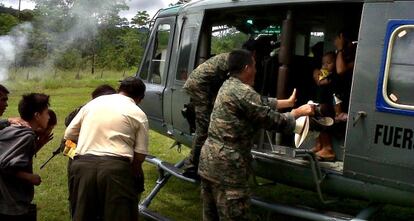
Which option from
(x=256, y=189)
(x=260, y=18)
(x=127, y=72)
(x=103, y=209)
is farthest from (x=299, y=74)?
(x=127, y=72)

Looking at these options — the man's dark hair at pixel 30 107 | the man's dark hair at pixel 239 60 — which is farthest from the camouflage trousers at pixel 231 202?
the man's dark hair at pixel 30 107

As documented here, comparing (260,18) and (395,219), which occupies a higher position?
(260,18)

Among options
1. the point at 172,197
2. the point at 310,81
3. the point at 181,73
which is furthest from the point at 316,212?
the point at 172,197

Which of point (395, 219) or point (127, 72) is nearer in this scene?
point (395, 219)

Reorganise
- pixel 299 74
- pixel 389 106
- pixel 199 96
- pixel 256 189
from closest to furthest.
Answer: pixel 389 106 → pixel 199 96 → pixel 299 74 → pixel 256 189

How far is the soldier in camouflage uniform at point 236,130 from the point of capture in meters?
4.26

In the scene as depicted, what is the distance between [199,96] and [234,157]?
134 centimetres

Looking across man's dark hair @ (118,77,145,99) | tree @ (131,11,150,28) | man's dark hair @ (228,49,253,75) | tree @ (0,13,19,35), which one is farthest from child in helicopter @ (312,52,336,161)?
tree @ (131,11,150,28)

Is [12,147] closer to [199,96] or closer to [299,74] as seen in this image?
[199,96]

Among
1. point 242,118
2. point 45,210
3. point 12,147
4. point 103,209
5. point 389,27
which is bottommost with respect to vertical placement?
point 45,210

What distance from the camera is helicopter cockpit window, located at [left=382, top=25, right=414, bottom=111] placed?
4.22 metres

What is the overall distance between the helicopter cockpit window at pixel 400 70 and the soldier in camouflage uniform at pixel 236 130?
2.66 ft

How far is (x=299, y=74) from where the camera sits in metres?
6.62

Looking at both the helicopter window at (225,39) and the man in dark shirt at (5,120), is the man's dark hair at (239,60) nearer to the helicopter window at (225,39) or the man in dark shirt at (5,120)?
the man in dark shirt at (5,120)
